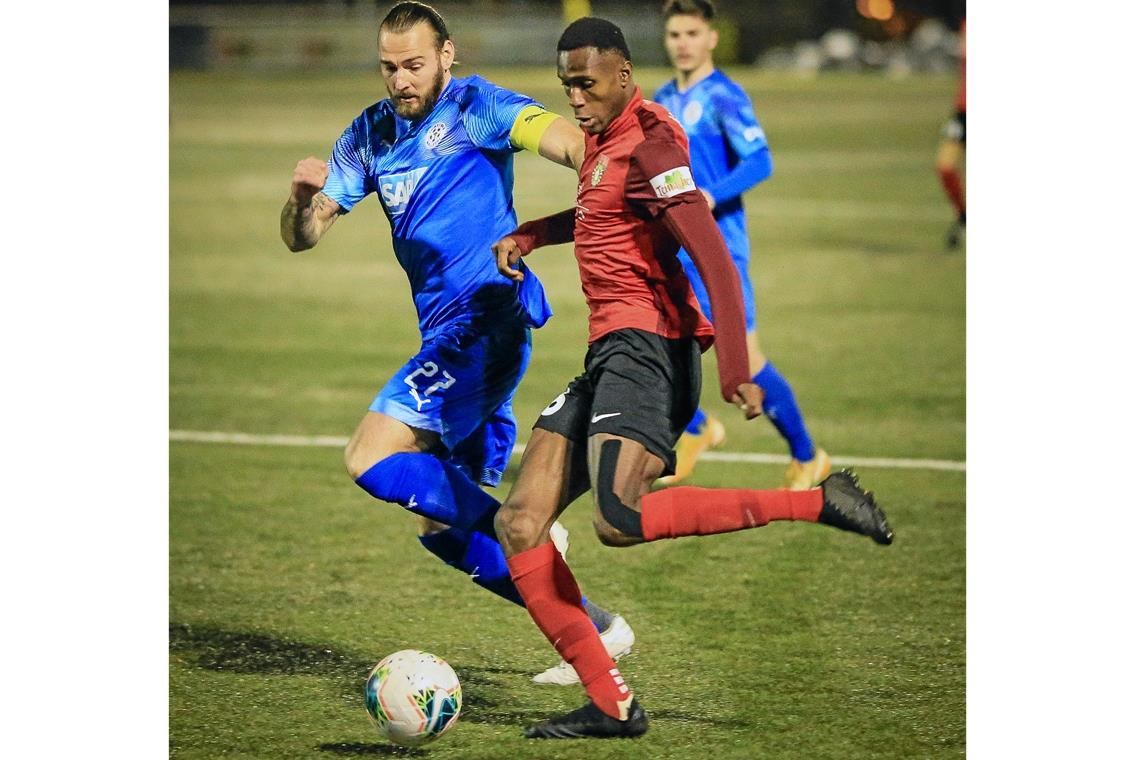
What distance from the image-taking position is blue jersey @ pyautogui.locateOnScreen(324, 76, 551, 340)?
462 centimetres

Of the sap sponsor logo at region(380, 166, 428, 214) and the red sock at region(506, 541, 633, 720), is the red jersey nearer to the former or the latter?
the sap sponsor logo at region(380, 166, 428, 214)

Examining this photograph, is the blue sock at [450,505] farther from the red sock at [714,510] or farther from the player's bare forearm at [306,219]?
the player's bare forearm at [306,219]

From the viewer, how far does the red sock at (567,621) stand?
4.12m

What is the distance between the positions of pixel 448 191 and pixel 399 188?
15cm

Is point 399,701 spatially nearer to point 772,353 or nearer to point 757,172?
point 757,172

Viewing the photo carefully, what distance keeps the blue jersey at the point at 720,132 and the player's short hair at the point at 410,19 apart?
2.44 metres

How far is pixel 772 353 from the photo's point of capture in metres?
9.99

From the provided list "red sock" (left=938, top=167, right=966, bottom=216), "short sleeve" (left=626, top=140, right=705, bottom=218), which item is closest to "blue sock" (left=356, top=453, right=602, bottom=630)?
"short sleeve" (left=626, top=140, right=705, bottom=218)

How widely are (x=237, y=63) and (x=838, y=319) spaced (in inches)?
1073

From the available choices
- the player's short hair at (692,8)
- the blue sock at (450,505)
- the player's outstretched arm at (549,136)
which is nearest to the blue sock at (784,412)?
the player's short hair at (692,8)

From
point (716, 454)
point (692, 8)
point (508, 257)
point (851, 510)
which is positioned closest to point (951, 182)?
point (716, 454)

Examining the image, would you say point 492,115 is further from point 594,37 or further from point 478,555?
point 478,555

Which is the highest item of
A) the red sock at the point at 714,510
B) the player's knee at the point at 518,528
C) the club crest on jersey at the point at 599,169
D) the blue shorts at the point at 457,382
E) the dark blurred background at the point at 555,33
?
the dark blurred background at the point at 555,33

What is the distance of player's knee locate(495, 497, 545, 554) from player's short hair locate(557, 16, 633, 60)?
1.19 m
